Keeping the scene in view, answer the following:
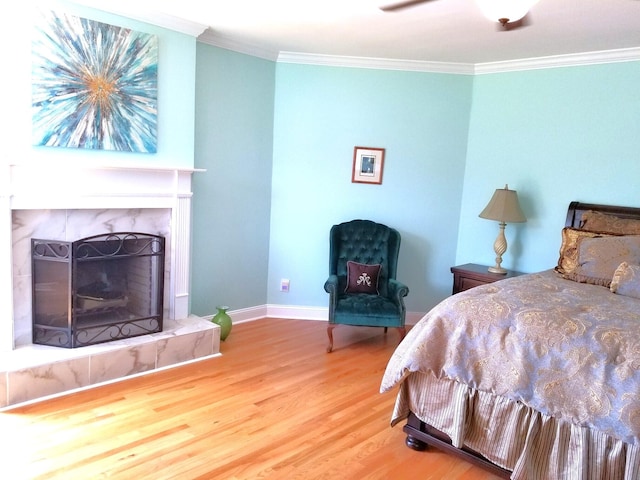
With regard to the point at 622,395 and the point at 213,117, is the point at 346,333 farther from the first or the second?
the point at 622,395

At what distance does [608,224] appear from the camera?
12.2 feet

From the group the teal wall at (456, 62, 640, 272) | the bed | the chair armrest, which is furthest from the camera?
the chair armrest

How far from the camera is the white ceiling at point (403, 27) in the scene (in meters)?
3.04

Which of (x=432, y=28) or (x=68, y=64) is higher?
(x=432, y=28)

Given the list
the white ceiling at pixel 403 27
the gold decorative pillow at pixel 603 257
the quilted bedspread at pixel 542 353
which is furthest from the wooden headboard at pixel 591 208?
the quilted bedspread at pixel 542 353

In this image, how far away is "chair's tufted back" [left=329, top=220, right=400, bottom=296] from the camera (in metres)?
4.45

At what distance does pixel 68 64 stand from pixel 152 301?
1705 mm

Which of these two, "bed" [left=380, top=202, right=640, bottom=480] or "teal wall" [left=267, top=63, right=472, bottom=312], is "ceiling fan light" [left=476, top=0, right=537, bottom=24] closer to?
"bed" [left=380, top=202, right=640, bottom=480]

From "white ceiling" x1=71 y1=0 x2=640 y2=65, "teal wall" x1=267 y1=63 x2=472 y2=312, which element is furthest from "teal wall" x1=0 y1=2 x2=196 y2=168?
"teal wall" x1=267 y1=63 x2=472 y2=312

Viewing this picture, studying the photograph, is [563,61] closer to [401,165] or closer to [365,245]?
[401,165]

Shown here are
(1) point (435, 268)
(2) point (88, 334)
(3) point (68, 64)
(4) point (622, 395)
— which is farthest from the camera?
(1) point (435, 268)

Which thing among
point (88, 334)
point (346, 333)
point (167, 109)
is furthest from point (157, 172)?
point (346, 333)

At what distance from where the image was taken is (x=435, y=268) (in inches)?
191

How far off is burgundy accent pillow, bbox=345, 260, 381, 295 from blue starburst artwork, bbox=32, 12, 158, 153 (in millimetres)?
1947
